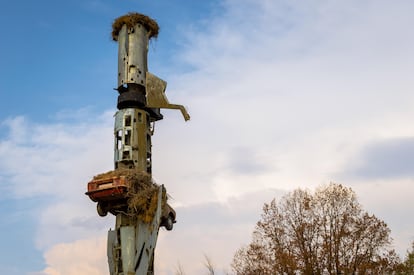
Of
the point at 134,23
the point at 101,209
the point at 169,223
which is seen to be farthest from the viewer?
the point at 134,23

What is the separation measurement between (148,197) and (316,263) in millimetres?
11986

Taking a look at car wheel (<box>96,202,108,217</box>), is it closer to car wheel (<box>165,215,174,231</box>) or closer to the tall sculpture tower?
the tall sculpture tower

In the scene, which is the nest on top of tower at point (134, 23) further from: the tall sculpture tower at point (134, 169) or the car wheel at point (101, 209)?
the car wheel at point (101, 209)

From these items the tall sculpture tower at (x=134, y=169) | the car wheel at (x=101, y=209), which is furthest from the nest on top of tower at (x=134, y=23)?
the car wheel at (x=101, y=209)

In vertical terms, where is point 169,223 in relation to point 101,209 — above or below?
below

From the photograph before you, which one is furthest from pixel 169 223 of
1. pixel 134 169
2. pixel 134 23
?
pixel 134 23

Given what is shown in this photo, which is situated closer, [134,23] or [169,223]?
[169,223]

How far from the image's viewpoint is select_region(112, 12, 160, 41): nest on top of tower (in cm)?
2642

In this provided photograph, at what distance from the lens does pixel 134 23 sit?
2644 cm

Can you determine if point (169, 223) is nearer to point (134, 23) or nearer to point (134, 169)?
point (134, 169)

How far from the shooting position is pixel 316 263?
1180 inches

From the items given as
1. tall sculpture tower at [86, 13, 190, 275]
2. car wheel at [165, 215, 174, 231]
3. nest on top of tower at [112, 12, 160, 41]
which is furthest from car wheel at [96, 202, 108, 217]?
nest on top of tower at [112, 12, 160, 41]

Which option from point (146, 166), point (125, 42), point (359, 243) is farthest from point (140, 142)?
point (359, 243)

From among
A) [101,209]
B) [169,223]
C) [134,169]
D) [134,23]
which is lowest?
[169,223]
